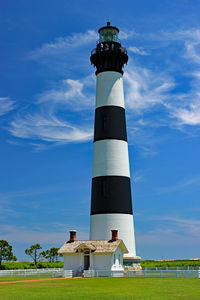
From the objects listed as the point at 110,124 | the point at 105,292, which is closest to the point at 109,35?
the point at 110,124

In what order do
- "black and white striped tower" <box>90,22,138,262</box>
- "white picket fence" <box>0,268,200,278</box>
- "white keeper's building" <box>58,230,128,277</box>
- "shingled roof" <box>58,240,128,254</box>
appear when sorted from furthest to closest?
"black and white striped tower" <box>90,22,138,262</box>
"shingled roof" <box>58,240,128,254</box>
"white keeper's building" <box>58,230,128,277</box>
"white picket fence" <box>0,268,200,278</box>

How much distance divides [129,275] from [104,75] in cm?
1819

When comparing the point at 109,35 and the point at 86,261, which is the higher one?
the point at 109,35

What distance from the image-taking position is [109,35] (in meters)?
35.9

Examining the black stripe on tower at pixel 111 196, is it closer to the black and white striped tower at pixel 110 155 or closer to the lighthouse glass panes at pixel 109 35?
the black and white striped tower at pixel 110 155

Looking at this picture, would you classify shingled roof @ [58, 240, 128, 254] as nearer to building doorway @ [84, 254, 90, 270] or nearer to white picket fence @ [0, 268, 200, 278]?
building doorway @ [84, 254, 90, 270]

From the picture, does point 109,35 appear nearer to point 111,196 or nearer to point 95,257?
point 111,196

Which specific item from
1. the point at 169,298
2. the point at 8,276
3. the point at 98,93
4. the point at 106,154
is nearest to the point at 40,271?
the point at 8,276

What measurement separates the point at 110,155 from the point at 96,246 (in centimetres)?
790

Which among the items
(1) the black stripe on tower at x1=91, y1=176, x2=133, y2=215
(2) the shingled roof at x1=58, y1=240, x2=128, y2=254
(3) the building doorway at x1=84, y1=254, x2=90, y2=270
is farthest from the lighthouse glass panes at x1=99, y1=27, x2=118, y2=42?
(3) the building doorway at x1=84, y1=254, x2=90, y2=270

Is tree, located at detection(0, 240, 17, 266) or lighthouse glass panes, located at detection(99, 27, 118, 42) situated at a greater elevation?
lighthouse glass panes, located at detection(99, 27, 118, 42)

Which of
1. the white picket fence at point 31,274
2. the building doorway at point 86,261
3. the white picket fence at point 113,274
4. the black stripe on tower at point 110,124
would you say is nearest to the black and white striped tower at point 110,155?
the black stripe on tower at point 110,124

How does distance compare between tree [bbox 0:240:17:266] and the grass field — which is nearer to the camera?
the grass field

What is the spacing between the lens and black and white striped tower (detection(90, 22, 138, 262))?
1191 inches
